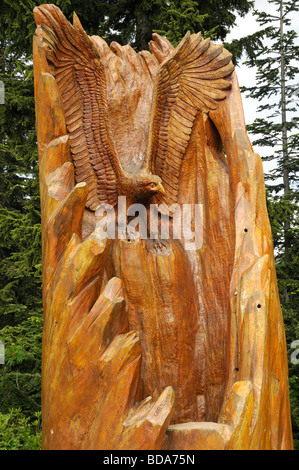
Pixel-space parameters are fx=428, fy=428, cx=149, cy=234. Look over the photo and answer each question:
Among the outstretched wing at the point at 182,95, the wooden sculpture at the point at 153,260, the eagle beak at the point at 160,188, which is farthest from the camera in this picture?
the outstretched wing at the point at 182,95

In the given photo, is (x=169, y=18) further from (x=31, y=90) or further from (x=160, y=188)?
(x=160, y=188)

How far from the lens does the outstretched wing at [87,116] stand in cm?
247

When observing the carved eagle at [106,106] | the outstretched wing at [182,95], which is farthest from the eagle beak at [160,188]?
the outstretched wing at [182,95]

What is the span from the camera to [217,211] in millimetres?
2502

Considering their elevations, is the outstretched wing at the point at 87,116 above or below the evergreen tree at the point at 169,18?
below

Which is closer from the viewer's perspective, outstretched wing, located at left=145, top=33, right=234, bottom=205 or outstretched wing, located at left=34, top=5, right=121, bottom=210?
outstretched wing, located at left=34, top=5, right=121, bottom=210

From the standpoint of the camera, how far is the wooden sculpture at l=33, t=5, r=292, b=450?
5.88 ft

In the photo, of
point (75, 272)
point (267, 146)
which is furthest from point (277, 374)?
point (267, 146)

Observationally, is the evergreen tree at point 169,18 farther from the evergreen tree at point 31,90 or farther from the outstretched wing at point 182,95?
the outstretched wing at point 182,95

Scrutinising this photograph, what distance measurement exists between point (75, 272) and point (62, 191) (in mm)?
460

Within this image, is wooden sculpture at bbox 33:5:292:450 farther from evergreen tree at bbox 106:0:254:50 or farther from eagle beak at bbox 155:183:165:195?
evergreen tree at bbox 106:0:254:50

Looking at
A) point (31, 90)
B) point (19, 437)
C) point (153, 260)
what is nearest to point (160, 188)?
point (153, 260)

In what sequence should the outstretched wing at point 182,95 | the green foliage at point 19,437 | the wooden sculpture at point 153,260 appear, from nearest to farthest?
1. the wooden sculpture at point 153,260
2. the outstretched wing at point 182,95
3. the green foliage at point 19,437

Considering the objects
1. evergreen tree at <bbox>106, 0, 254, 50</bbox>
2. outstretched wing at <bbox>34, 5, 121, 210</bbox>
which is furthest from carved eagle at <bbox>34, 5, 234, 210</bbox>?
evergreen tree at <bbox>106, 0, 254, 50</bbox>
